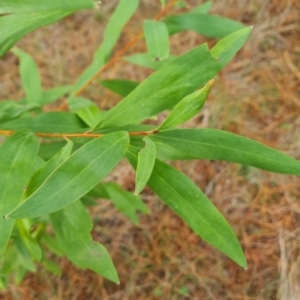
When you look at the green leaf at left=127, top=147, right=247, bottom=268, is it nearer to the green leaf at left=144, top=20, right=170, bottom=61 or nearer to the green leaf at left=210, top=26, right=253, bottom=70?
the green leaf at left=210, top=26, right=253, bottom=70

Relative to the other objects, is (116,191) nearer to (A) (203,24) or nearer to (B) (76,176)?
(A) (203,24)

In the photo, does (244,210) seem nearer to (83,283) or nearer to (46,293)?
(83,283)

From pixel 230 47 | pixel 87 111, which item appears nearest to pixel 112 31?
pixel 87 111

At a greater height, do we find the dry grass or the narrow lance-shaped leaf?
the narrow lance-shaped leaf

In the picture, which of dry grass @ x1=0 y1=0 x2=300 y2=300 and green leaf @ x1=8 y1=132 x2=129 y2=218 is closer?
green leaf @ x1=8 y1=132 x2=129 y2=218

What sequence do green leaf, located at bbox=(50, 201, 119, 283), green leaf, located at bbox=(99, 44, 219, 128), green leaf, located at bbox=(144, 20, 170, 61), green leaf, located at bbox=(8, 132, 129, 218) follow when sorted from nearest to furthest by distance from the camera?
1. green leaf, located at bbox=(8, 132, 129, 218)
2. green leaf, located at bbox=(99, 44, 219, 128)
3. green leaf, located at bbox=(50, 201, 119, 283)
4. green leaf, located at bbox=(144, 20, 170, 61)

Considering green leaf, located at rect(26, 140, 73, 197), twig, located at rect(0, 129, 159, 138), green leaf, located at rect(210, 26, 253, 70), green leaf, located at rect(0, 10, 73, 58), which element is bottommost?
green leaf, located at rect(26, 140, 73, 197)

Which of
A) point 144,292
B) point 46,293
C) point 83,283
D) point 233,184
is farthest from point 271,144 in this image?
point 46,293

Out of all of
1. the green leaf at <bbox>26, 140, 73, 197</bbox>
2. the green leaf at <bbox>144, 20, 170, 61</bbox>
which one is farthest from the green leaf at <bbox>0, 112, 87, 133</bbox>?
the green leaf at <bbox>144, 20, 170, 61</bbox>
